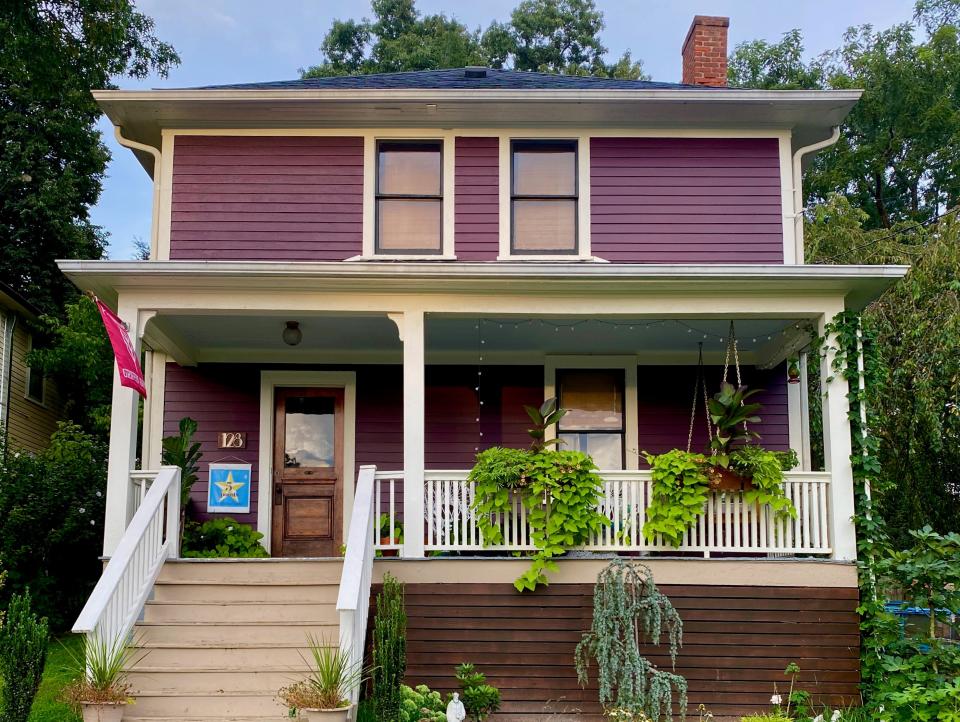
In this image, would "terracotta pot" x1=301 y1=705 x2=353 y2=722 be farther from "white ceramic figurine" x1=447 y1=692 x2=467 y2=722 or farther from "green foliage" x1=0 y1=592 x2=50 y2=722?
"green foliage" x1=0 y1=592 x2=50 y2=722

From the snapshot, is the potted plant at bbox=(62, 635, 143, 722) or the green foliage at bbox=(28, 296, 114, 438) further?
the green foliage at bbox=(28, 296, 114, 438)

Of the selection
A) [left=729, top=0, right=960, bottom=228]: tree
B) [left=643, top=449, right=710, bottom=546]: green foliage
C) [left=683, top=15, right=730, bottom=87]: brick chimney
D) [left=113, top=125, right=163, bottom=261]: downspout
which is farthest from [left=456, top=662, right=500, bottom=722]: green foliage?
[left=729, top=0, right=960, bottom=228]: tree

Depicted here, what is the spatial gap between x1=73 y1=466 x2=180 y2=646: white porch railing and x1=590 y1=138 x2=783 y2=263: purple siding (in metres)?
5.05

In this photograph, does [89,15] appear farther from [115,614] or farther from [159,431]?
[115,614]

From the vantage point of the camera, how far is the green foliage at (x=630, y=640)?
25.1 feet

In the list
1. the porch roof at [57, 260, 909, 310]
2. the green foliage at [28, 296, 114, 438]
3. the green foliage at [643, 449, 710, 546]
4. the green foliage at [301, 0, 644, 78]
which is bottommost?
the green foliage at [643, 449, 710, 546]

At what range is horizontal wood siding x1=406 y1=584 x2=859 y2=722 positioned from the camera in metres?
8.33

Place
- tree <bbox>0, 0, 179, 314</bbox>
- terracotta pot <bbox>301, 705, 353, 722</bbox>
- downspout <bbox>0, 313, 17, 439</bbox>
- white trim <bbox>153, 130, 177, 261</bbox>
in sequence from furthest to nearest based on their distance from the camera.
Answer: tree <bbox>0, 0, 179, 314</bbox>
downspout <bbox>0, 313, 17, 439</bbox>
white trim <bbox>153, 130, 177, 261</bbox>
terracotta pot <bbox>301, 705, 353, 722</bbox>

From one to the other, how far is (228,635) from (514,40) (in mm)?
25668

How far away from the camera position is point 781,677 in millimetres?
8352

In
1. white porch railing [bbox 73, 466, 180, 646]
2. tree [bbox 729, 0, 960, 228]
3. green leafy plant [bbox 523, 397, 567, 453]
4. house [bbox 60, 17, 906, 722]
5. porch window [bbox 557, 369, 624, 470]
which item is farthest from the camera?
tree [bbox 729, 0, 960, 228]

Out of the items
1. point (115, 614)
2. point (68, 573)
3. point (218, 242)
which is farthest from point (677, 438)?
point (68, 573)

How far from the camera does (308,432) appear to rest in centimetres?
1141

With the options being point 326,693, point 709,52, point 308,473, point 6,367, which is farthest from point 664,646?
point 6,367
